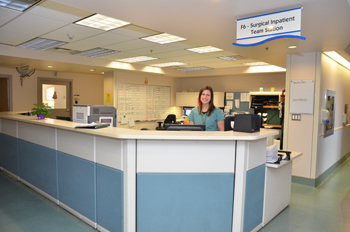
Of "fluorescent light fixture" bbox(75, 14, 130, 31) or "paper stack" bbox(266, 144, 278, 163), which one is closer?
"paper stack" bbox(266, 144, 278, 163)

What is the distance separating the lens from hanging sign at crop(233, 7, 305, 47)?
2.55m

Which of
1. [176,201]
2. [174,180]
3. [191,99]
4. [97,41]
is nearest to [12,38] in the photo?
[97,41]

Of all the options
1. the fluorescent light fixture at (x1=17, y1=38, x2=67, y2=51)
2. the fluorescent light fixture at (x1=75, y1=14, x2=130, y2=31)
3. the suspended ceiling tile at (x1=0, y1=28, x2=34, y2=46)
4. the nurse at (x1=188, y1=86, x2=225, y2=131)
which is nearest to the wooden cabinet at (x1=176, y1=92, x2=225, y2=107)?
the nurse at (x1=188, y1=86, x2=225, y2=131)

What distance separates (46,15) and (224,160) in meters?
3.14

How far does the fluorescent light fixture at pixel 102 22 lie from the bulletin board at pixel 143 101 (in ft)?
13.8

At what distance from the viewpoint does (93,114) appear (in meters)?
4.23

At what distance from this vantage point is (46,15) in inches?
141

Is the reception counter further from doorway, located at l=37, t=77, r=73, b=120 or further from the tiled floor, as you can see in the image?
doorway, located at l=37, t=77, r=73, b=120

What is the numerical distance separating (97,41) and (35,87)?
480cm

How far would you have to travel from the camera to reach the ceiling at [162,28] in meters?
2.63

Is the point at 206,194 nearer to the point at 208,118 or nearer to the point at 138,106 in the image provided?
the point at 208,118

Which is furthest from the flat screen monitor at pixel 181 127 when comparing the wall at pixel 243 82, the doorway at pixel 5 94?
the doorway at pixel 5 94

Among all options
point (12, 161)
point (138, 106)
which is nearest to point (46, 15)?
point (12, 161)

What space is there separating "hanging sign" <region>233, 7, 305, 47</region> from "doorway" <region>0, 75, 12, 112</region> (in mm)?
7856
